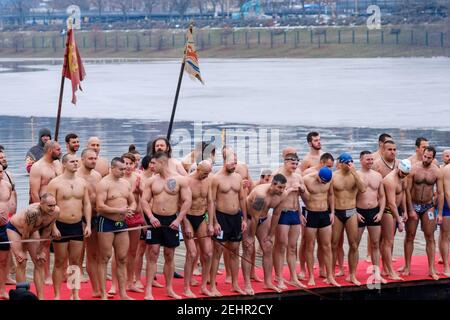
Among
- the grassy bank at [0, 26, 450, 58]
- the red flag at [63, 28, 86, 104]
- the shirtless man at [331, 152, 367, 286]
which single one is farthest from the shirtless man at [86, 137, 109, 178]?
the grassy bank at [0, 26, 450, 58]

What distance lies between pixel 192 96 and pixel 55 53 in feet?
233

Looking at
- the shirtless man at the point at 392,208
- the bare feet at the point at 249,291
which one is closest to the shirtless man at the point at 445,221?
the shirtless man at the point at 392,208

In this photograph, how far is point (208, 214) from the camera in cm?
1686

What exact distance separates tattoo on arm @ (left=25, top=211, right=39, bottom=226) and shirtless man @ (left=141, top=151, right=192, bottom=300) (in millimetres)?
1679

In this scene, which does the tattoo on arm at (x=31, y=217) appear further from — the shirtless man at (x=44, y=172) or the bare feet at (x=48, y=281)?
the bare feet at (x=48, y=281)

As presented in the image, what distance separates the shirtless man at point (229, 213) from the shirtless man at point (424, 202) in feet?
8.38

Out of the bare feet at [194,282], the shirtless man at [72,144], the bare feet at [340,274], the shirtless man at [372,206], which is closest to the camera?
the shirtless man at [72,144]

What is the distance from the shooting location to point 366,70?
8500cm

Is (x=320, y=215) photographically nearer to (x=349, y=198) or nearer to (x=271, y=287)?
(x=349, y=198)

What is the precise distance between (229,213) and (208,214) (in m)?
0.28

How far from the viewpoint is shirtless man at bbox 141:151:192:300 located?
54.1 feet

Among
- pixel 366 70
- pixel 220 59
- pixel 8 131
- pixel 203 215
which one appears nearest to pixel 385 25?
pixel 220 59

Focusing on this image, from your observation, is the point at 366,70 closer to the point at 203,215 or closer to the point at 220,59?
the point at 220,59

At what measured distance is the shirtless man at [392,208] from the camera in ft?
58.5
